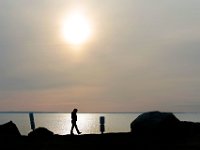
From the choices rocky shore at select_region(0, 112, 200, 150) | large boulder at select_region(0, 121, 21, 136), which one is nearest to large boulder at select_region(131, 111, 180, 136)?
rocky shore at select_region(0, 112, 200, 150)

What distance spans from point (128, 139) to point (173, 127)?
5.20 m

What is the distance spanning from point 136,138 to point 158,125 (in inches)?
137

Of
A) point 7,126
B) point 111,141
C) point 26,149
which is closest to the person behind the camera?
point 26,149

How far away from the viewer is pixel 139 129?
29.7 metres

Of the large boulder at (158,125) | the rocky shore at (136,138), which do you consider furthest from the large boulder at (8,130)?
the large boulder at (158,125)

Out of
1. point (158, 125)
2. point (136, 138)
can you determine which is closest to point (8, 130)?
point (136, 138)

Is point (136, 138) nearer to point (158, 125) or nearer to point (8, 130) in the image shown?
point (158, 125)

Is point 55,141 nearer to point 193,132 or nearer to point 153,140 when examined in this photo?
point 153,140

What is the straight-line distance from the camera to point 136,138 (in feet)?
82.7

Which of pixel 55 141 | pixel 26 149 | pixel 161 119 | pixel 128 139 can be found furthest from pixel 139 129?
pixel 26 149

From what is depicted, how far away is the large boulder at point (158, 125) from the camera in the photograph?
2817 centimetres

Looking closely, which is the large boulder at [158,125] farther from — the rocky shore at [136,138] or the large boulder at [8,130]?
the large boulder at [8,130]

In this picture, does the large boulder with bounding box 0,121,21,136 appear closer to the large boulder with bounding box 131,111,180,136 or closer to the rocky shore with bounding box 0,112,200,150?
the rocky shore with bounding box 0,112,200,150

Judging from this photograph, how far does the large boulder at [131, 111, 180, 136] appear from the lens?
28.2m
